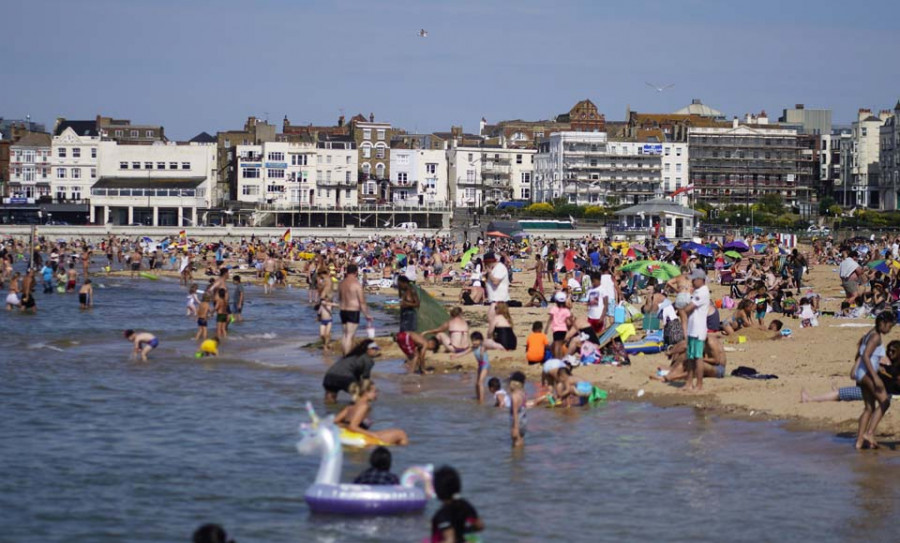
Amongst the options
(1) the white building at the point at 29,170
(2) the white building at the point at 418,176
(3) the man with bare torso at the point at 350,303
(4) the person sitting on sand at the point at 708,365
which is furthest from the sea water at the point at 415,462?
(1) the white building at the point at 29,170

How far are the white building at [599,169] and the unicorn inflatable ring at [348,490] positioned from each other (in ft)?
314

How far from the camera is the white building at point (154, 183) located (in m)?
88.3

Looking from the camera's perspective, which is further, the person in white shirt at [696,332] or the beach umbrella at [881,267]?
the beach umbrella at [881,267]

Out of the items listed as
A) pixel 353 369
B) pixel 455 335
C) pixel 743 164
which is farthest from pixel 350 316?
pixel 743 164

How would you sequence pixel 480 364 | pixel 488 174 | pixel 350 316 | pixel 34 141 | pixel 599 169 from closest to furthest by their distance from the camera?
pixel 480 364 → pixel 350 316 → pixel 34 141 → pixel 488 174 → pixel 599 169

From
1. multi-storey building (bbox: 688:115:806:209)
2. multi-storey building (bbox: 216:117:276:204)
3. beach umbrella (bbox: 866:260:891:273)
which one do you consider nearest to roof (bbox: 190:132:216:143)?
multi-storey building (bbox: 216:117:276:204)

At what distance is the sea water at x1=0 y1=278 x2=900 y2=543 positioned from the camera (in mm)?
10133

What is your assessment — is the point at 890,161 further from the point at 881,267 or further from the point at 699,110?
the point at 881,267

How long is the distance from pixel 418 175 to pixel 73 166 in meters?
25.9

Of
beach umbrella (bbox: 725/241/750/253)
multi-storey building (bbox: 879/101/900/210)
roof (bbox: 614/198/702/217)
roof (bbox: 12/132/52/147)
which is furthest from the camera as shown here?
multi-storey building (bbox: 879/101/900/210)

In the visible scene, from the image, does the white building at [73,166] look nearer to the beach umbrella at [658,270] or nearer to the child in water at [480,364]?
the beach umbrella at [658,270]

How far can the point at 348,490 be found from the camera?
10008mm

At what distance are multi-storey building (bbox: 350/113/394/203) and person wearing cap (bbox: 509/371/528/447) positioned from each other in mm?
83348

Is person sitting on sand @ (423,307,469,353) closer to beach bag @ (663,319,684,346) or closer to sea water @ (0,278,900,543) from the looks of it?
sea water @ (0,278,900,543)
